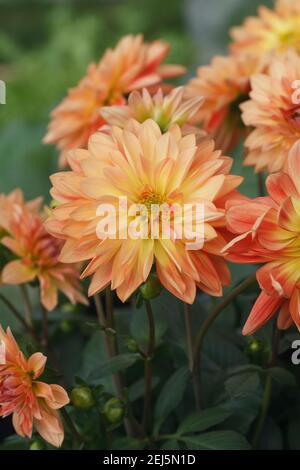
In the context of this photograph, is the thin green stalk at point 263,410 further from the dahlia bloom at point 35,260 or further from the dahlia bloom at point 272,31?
the dahlia bloom at point 272,31

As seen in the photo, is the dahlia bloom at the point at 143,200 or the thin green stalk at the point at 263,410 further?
the thin green stalk at the point at 263,410

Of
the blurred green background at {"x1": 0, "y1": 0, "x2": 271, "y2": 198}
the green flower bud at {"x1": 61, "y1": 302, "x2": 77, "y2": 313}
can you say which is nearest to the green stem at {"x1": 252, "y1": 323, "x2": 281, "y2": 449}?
the green flower bud at {"x1": 61, "y1": 302, "x2": 77, "y2": 313}

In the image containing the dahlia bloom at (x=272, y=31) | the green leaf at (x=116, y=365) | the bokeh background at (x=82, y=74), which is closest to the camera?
the green leaf at (x=116, y=365)

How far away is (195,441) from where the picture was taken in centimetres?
64

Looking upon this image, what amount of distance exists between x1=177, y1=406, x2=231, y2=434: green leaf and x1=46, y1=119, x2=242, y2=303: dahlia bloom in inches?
5.3

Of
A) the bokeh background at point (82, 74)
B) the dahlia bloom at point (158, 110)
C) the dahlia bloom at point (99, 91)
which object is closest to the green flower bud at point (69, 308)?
the bokeh background at point (82, 74)

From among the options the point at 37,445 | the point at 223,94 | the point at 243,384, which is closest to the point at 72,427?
the point at 37,445

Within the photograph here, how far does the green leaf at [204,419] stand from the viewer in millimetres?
623

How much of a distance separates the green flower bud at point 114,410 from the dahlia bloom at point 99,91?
26cm

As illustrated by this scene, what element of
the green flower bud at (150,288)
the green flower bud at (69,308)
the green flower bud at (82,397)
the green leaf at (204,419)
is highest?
the green flower bud at (69,308)
